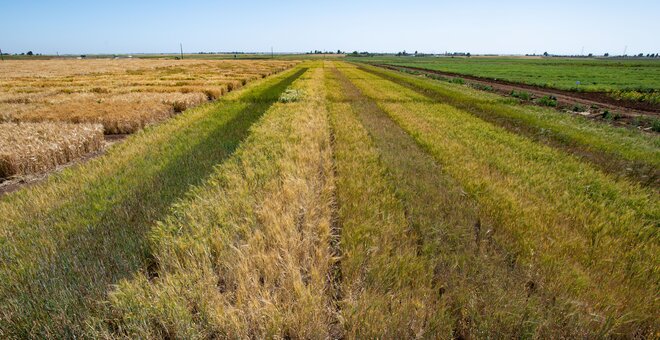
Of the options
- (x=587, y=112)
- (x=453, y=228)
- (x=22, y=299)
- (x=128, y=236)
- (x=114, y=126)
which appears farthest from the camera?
(x=587, y=112)

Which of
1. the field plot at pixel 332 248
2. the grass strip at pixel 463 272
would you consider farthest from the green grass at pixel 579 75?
the grass strip at pixel 463 272

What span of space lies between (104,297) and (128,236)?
139 centimetres

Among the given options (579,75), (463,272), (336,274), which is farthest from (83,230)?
(579,75)

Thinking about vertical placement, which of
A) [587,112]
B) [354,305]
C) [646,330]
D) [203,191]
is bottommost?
[646,330]

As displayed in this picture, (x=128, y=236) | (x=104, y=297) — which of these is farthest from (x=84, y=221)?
(x=104, y=297)

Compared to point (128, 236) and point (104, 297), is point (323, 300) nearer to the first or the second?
point (104, 297)

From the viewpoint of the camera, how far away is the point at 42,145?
807 cm

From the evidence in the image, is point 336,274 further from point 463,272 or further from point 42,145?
point 42,145

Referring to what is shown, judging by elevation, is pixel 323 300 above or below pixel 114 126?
below

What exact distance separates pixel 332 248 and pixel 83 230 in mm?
3449

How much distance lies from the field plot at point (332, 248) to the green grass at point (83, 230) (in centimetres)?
3

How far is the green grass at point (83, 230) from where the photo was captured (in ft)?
8.46

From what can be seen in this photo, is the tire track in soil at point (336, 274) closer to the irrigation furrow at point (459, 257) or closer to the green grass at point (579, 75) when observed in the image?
the irrigation furrow at point (459, 257)

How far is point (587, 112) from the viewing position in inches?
659
